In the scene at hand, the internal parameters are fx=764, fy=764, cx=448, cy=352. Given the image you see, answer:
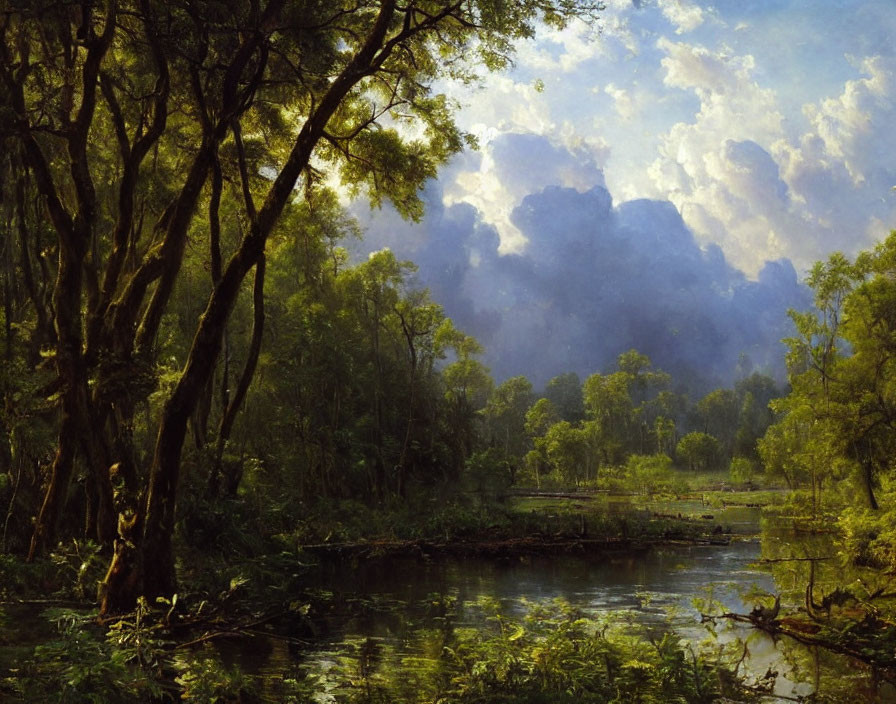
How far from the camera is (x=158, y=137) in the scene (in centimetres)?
1208

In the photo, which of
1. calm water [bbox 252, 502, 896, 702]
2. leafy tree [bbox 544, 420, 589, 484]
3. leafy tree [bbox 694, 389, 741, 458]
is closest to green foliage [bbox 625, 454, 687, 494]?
leafy tree [bbox 544, 420, 589, 484]

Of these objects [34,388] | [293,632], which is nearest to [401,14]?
[34,388]

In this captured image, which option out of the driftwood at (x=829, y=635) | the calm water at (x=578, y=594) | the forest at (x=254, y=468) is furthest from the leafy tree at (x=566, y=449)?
the driftwood at (x=829, y=635)

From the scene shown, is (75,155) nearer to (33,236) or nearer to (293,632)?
(33,236)

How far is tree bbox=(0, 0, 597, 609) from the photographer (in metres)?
9.74

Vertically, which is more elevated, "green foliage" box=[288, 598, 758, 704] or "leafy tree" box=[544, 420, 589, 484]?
"leafy tree" box=[544, 420, 589, 484]

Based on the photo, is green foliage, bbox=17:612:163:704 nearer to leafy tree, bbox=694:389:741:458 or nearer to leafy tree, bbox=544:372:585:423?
leafy tree, bbox=544:372:585:423

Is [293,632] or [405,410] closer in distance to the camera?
[293,632]

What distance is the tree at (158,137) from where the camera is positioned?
9.74 m

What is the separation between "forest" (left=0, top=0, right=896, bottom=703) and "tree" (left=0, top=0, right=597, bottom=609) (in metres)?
0.05

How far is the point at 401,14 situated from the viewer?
39.3 ft

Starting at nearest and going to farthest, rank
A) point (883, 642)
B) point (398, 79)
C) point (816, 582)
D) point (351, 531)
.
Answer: point (883, 642)
point (398, 79)
point (816, 582)
point (351, 531)

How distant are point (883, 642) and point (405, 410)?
27665mm

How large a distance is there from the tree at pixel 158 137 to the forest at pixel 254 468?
5 centimetres
